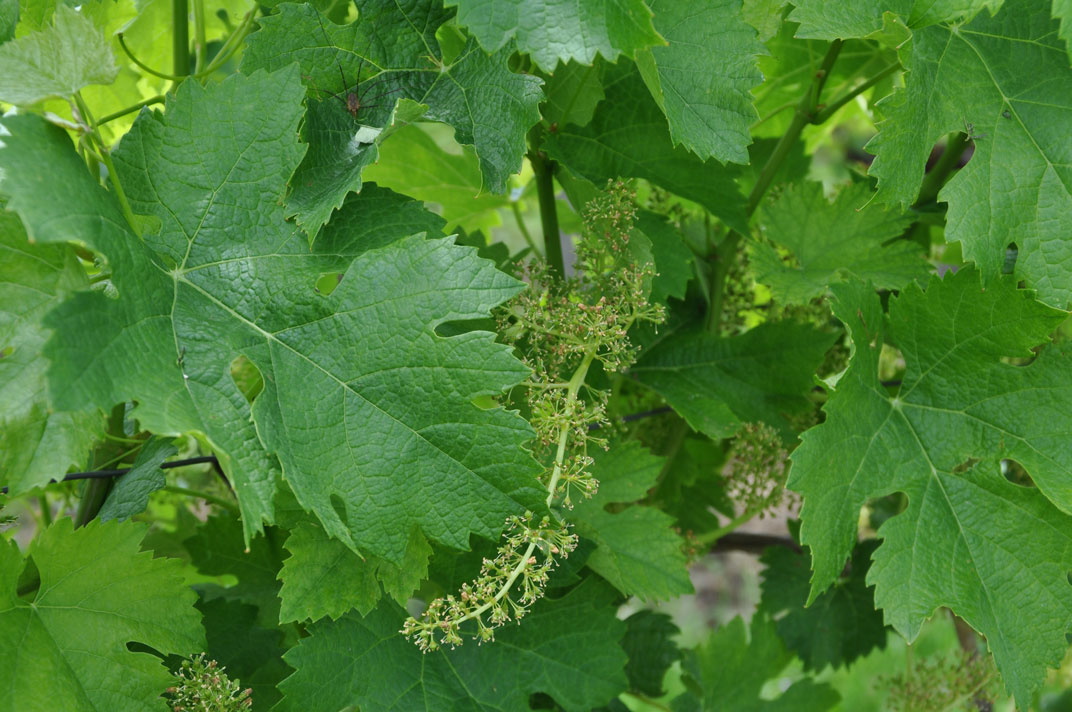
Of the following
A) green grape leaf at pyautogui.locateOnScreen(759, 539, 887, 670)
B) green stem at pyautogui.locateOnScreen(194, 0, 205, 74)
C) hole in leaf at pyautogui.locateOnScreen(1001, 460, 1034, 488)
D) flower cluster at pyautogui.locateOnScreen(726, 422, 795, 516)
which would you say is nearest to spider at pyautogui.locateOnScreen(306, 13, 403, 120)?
green stem at pyautogui.locateOnScreen(194, 0, 205, 74)

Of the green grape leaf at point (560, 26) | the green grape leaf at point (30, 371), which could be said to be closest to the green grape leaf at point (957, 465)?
the green grape leaf at point (560, 26)

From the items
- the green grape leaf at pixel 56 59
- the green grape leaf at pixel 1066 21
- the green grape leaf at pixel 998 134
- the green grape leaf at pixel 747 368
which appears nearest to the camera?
the green grape leaf at pixel 56 59

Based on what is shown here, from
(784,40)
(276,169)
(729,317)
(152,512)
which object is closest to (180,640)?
(276,169)

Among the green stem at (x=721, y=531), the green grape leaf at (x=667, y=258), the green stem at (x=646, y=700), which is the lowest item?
the green stem at (x=646, y=700)

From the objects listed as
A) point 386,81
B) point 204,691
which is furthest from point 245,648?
point 386,81

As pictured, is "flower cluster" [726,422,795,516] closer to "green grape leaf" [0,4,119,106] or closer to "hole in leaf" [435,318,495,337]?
"hole in leaf" [435,318,495,337]

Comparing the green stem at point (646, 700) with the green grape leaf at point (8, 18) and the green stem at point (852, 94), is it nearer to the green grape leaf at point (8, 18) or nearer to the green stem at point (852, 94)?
the green stem at point (852, 94)

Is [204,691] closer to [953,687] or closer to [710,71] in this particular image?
[710,71]
